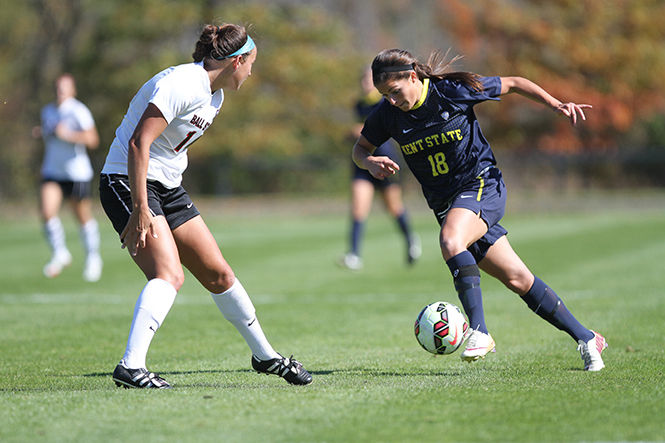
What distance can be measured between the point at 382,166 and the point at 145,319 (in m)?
1.73

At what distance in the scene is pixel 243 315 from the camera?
18.4 ft

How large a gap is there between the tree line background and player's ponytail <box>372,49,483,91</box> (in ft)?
80.6

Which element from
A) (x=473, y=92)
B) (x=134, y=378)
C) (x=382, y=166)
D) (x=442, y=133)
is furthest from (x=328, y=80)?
(x=134, y=378)

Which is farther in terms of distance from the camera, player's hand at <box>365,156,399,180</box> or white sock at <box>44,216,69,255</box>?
white sock at <box>44,216,69,255</box>

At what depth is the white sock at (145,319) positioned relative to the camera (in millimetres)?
5145

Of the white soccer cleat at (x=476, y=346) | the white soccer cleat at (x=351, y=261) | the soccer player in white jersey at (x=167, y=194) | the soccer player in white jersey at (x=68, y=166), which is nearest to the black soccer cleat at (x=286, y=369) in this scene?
the soccer player in white jersey at (x=167, y=194)

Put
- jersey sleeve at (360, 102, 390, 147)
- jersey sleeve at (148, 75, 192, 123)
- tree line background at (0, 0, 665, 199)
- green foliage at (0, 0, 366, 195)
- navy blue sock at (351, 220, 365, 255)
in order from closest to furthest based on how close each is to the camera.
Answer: jersey sleeve at (148, 75, 192, 123) < jersey sleeve at (360, 102, 390, 147) < navy blue sock at (351, 220, 365, 255) < tree line background at (0, 0, 665, 199) < green foliage at (0, 0, 366, 195)

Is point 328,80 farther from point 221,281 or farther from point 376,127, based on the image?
point 221,281

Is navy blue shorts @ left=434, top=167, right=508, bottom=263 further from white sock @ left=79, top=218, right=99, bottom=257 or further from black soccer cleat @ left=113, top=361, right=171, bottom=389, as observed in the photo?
white sock @ left=79, top=218, right=99, bottom=257

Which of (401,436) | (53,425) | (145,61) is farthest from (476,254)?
(145,61)

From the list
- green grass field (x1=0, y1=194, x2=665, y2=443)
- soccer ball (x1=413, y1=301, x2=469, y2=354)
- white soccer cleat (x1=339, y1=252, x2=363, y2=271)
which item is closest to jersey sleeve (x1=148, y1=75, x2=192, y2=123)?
green grass field (x1=0, y1=194, x2=665, y2=443)

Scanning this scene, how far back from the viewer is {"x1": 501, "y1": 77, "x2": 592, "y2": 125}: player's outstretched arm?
5840 mm

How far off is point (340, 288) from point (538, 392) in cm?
630

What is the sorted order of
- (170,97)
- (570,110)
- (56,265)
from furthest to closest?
(56,265), (570,110), (170,97)
